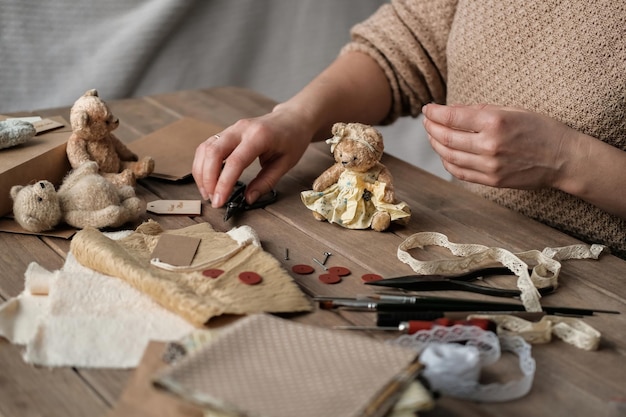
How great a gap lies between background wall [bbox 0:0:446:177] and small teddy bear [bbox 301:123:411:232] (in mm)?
1371

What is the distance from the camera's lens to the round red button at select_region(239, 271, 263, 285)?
2.72ft

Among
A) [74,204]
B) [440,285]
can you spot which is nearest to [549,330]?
A: [440,285]

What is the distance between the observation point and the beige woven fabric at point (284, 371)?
588 millimetres

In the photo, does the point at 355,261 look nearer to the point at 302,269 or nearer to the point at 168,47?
the point at 302,269

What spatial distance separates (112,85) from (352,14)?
91 cm

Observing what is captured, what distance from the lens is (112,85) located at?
224 cm

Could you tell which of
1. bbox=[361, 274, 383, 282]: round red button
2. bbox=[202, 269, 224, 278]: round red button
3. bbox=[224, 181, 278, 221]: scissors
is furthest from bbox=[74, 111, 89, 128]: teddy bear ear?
bbox=[361, 274, 383, 282]: round red button

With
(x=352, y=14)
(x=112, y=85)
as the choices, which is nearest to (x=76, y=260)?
(x=112, y=85)

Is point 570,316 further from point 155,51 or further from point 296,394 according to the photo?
point 155,51

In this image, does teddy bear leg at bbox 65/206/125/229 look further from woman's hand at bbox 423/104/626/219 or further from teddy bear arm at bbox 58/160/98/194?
woman's hand at bbox 423/104/626/219

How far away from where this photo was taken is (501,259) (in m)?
0.94

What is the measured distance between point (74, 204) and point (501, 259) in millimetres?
547

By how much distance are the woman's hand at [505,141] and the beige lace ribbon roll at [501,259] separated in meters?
0.13

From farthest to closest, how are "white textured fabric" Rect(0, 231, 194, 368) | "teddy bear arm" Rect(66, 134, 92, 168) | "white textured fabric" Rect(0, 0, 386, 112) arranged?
"white textured fabric" Rect(0, 0, 386, 112), "teddy bear arm" Rect(66, 134, 92, 168), "white textured fabric" Rect(0, 231, 194, 368)
